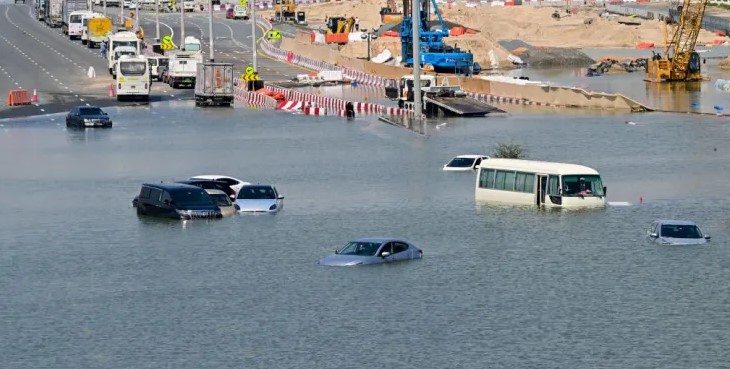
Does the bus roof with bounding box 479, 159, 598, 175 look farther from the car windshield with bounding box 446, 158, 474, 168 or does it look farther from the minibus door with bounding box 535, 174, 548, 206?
the car windshield with bounding box 446, 158, 474, 168

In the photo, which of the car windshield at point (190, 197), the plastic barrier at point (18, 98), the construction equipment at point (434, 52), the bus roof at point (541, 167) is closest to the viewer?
the bus roof at point (541, 167)

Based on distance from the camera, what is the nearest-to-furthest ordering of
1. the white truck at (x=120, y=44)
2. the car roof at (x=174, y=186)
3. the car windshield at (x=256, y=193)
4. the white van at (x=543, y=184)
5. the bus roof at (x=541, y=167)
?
the bus roof at (x=541, y=167), the white van at (x=543, y=184), the car roof at (x=174, y=186), the car windshield at (x=256, y=193), the white truck at (x=120, y=44)

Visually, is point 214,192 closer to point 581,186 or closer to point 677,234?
point 581,186

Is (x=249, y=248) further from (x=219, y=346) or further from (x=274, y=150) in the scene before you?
(x=274, y=150)

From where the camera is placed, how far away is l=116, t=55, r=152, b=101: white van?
124562 mm

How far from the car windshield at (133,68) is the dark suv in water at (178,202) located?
5285 cm

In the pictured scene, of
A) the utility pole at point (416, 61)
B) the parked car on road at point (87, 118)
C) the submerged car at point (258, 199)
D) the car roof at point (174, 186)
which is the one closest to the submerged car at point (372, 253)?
the submerged car at point (258, 199)

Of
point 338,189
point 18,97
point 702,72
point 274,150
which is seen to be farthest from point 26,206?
point 702,72

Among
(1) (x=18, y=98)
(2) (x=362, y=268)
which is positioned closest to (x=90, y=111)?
(1) (x=18, y=98)

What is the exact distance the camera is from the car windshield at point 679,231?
6356 centimetres

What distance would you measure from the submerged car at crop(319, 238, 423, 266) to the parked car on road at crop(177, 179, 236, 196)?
46.7 feet

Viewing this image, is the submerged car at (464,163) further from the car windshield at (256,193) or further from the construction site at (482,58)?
the construction site at (482,58)

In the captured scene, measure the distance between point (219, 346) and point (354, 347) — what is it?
4.00 m

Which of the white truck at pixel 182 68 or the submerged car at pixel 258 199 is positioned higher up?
the white truck at pixel 182 68
